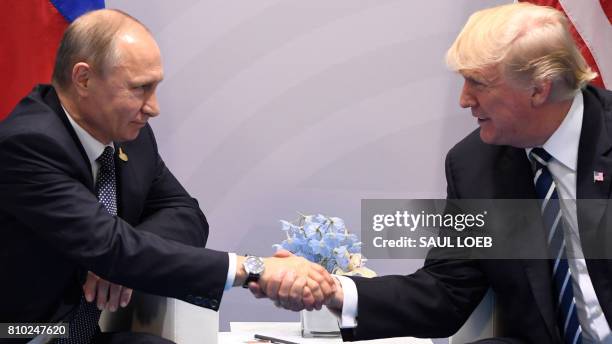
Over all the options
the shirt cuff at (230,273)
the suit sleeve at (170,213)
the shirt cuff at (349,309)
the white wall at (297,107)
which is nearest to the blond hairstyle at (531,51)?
the shirt cuff at (349,309)

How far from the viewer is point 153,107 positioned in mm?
3105

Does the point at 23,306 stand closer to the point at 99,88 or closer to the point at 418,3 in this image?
the point at 99,88

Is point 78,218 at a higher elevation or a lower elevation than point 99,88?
lower

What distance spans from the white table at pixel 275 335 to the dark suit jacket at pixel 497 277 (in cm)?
62

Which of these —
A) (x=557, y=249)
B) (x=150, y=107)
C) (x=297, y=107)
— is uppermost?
(x=297, y=107)

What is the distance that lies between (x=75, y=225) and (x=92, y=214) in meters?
0.06

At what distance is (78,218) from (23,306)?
1.07 ft

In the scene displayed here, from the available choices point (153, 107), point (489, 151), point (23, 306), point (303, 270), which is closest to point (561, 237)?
point (489, 151)

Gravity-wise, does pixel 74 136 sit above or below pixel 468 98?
below

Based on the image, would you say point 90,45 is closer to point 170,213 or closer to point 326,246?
point 170,213

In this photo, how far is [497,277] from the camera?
3.06m

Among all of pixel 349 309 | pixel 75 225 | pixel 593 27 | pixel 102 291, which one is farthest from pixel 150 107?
pixel 593 27

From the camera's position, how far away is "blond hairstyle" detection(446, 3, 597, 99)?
2963mm

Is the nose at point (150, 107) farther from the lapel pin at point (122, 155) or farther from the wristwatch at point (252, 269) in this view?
the wristwatch at point (252, 269)
